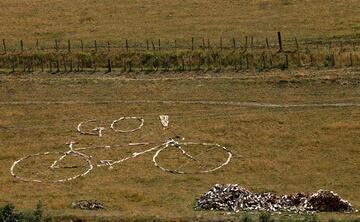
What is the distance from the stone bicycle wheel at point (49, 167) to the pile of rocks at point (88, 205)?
582 centimetres

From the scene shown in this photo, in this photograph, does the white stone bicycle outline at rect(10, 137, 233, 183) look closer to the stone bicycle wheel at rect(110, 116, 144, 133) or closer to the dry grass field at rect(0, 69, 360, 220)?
the dry grass field at rect(0, 69, 360, 220)

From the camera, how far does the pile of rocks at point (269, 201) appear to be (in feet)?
192

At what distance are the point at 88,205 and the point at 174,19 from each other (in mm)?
50578

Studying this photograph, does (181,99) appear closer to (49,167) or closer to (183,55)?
(183,55)

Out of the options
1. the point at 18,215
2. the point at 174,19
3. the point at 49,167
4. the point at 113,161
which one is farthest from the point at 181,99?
the point at 18,215

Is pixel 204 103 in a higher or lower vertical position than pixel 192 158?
higher

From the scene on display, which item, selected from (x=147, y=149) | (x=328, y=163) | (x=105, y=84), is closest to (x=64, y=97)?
(x=105, y=84)

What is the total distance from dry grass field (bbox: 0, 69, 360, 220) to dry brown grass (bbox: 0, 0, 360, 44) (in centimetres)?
1452

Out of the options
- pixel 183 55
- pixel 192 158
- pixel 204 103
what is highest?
pixel 183 55

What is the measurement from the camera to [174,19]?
108 metres

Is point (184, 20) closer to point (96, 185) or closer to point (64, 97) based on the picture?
point (64, 97)

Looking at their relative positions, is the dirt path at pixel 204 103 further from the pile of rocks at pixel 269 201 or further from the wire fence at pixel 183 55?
the pile of rocks at pixel 269 201

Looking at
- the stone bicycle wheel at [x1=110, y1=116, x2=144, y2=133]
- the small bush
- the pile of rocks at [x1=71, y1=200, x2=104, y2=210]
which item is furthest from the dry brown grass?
the small bush

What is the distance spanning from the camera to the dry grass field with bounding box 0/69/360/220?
208 ft
